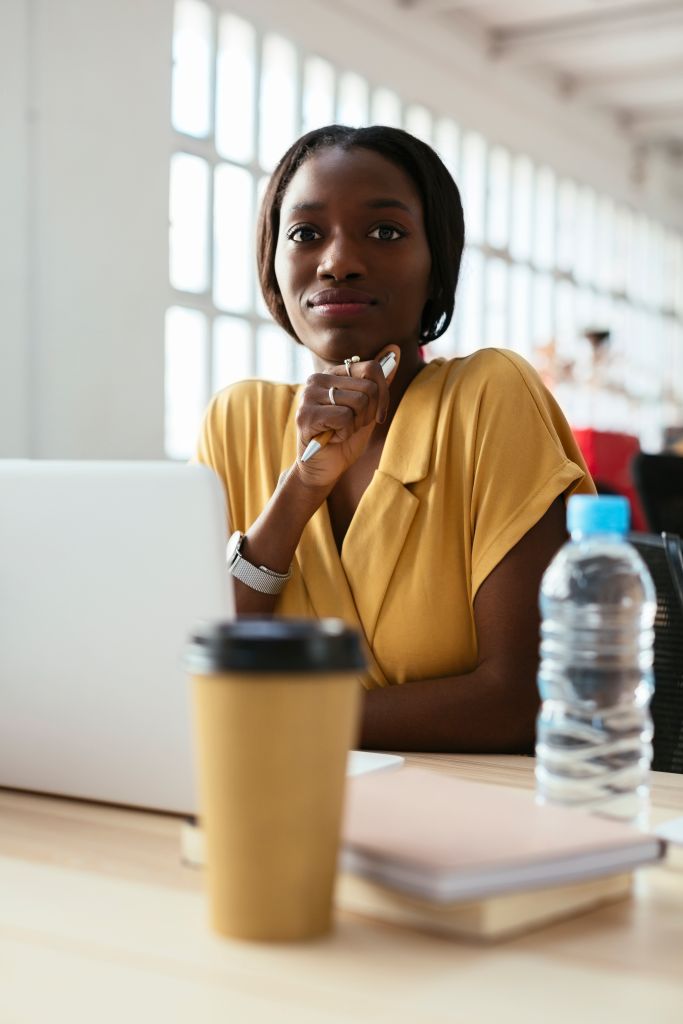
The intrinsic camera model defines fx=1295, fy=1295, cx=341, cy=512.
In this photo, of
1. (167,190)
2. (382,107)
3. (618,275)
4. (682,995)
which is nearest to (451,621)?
(682,995)

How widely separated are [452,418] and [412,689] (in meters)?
0.41

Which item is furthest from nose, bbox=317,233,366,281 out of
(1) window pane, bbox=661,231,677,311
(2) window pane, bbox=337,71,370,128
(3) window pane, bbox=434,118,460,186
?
(1) window pane, bbox=661,231,677,311

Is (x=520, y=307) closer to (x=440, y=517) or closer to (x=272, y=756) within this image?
(x=440, y=517)

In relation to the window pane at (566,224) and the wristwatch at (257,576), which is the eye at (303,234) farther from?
the window pane at (566,224)

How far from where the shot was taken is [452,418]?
171 cm

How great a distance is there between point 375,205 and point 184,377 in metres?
3.70

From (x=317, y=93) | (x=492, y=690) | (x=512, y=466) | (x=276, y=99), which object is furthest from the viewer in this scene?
(x=317, y=93)

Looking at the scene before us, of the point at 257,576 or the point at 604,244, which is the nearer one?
the point at 257,576

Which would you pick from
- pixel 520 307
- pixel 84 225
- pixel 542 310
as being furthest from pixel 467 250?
pixel 542 310

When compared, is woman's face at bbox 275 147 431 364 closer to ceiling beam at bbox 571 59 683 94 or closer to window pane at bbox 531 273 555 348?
ceiling beam at bbox 571 59 683 94

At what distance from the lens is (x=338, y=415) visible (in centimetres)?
166

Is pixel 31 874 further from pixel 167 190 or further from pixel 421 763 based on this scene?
pixel 167 190

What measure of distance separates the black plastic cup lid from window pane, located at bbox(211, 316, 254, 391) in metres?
4.98

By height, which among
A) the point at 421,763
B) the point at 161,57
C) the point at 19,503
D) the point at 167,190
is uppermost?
the point at 161,57
